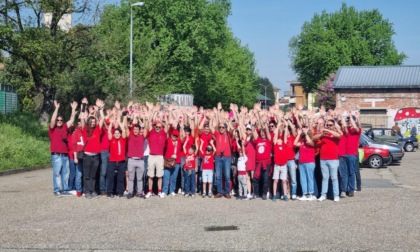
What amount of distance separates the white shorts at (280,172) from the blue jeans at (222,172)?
111 cm

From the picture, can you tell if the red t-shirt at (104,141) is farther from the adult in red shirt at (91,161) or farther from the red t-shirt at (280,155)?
the red t-shirt at (280,155)

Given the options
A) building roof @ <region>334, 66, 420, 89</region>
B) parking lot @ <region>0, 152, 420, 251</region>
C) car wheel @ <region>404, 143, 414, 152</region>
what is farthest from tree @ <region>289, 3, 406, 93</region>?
parking lot @ <region>0, 152, 420, 251</region>

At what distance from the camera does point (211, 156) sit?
53.2ft

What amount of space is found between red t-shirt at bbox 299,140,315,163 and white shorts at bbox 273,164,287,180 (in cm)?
42

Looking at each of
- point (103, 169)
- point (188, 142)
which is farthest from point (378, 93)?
point (103, 169)

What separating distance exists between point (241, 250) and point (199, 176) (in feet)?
23.9

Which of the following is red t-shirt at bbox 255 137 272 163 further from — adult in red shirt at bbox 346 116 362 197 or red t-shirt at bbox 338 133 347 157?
adult in red shirt at bbox 346 116 362 197

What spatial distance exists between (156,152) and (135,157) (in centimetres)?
54

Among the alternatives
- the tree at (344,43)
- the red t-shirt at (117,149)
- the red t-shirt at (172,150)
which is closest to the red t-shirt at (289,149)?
the red t-shirt at (172,150)

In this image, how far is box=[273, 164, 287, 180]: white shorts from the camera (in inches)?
618

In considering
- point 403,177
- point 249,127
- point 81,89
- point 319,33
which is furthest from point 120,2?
point 249,127

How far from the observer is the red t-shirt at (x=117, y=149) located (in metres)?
15.8

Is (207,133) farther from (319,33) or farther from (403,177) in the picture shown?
(319,33)

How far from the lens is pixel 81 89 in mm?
41406
